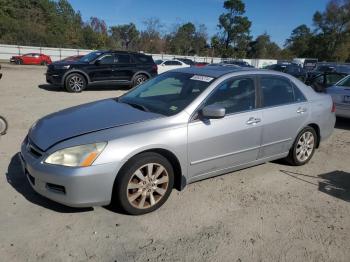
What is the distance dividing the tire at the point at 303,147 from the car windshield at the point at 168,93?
1.88 meters

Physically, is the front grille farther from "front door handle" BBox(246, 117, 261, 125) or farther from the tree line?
the tree line

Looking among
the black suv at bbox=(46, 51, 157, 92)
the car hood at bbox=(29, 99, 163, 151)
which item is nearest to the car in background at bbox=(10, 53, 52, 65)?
the black suv at bbox=(46, 51, 157, 92)

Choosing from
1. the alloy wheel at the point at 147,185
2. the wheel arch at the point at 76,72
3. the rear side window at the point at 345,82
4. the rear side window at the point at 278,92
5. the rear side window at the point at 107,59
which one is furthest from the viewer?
the rear side window at the point at 107,59

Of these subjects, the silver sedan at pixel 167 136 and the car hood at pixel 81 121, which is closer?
the silver sedan at pixel 167 136

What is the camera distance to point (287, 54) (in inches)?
3632

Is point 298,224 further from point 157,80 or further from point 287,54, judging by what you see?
point 287,54

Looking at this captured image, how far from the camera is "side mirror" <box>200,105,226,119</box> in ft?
12.6

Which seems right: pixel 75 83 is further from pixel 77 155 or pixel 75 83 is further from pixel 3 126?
pixel 77 155

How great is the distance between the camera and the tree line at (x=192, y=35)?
67375mm

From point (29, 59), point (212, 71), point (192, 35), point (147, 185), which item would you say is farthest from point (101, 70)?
point (192, 35)

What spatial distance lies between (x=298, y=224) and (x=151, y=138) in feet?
5.96

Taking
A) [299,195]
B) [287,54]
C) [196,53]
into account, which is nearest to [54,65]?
[299,195]

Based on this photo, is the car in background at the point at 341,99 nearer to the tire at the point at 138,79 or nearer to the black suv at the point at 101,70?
the tire at the point at 138,79

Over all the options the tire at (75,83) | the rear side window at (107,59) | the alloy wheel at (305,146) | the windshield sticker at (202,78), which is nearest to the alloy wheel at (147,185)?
the windshield sticker at (202,78)
